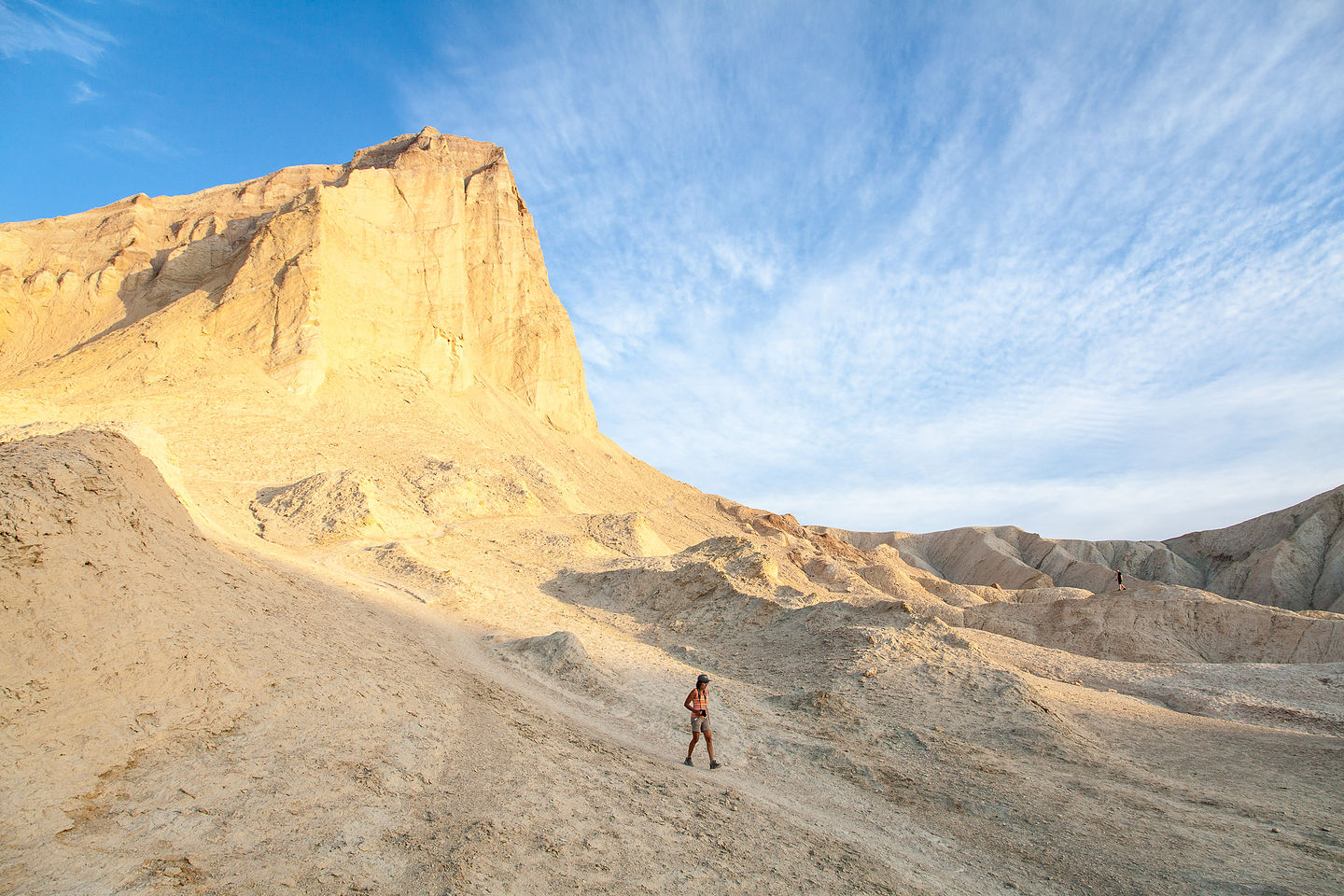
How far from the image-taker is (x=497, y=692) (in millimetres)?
9148

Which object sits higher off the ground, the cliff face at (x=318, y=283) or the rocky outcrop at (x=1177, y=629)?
the cliff face at (x=318, y=283)

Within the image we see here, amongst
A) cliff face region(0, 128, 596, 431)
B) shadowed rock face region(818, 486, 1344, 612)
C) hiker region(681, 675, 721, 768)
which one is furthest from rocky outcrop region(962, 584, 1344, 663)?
cliff face region(0, 128, 596, 431)

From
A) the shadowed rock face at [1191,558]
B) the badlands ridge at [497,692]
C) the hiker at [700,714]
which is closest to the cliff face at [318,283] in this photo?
the badlands ridge at [497,692]

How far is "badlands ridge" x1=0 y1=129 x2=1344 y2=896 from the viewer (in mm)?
4641

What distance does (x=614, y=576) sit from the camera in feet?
61.6

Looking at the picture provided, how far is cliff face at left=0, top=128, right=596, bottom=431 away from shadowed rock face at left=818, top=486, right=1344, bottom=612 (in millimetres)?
33261

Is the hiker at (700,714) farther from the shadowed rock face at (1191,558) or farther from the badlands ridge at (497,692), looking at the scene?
the shadowed rock face at (1191,558)

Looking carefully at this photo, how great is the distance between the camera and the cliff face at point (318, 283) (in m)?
29.9

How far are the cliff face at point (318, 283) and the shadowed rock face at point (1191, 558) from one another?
33261mm

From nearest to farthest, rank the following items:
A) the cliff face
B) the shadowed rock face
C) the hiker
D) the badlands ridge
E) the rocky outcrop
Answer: the badlands ridge → the hiker → the rocky outcrop → the cliff face → the shadowed rock face

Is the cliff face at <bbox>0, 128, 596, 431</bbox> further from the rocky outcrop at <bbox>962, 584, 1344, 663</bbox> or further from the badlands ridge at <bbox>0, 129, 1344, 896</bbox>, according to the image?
the rocky outcrop at <bbox>962, 584, 1344, 663</bbox>

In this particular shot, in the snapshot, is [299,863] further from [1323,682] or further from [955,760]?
[1323,682]

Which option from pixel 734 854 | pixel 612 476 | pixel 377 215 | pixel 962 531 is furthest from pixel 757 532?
pixel 734 854

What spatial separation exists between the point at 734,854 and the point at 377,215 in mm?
38878
